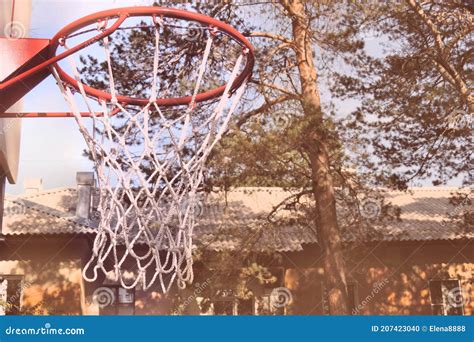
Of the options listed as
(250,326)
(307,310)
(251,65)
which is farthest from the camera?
(307,310)

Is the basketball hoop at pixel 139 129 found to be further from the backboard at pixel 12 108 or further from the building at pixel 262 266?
the building at pixel 262 266

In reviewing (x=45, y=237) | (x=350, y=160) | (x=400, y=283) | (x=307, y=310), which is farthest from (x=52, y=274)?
(x=400, y=283)

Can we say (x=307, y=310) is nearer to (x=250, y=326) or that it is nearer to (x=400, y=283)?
(x=400, y=283)

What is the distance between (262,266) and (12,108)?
4.87 m

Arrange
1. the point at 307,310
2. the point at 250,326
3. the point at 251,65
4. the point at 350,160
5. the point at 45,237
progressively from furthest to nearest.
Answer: the point at 307,310
the point at 45,237
the point at 350,160
the point at 250,326
the point at 251,65

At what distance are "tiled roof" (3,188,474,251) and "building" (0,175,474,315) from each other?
30mm

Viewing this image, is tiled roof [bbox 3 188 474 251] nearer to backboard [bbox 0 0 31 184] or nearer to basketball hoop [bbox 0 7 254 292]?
backboard [bbox 0 0 31 184]

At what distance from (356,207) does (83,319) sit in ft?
14.4

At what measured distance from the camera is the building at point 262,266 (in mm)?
10477

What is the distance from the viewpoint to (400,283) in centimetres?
1202

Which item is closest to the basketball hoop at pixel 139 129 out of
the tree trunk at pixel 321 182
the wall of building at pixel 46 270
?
the tree trunk at pixel 321 182

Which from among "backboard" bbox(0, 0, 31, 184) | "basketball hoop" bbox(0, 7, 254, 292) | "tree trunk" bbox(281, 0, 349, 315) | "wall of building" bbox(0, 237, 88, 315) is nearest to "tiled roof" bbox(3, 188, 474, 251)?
"wall of building" bbox(0, 237, 88, 315)

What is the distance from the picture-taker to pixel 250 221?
11938mm

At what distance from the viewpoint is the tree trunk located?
8578mm
